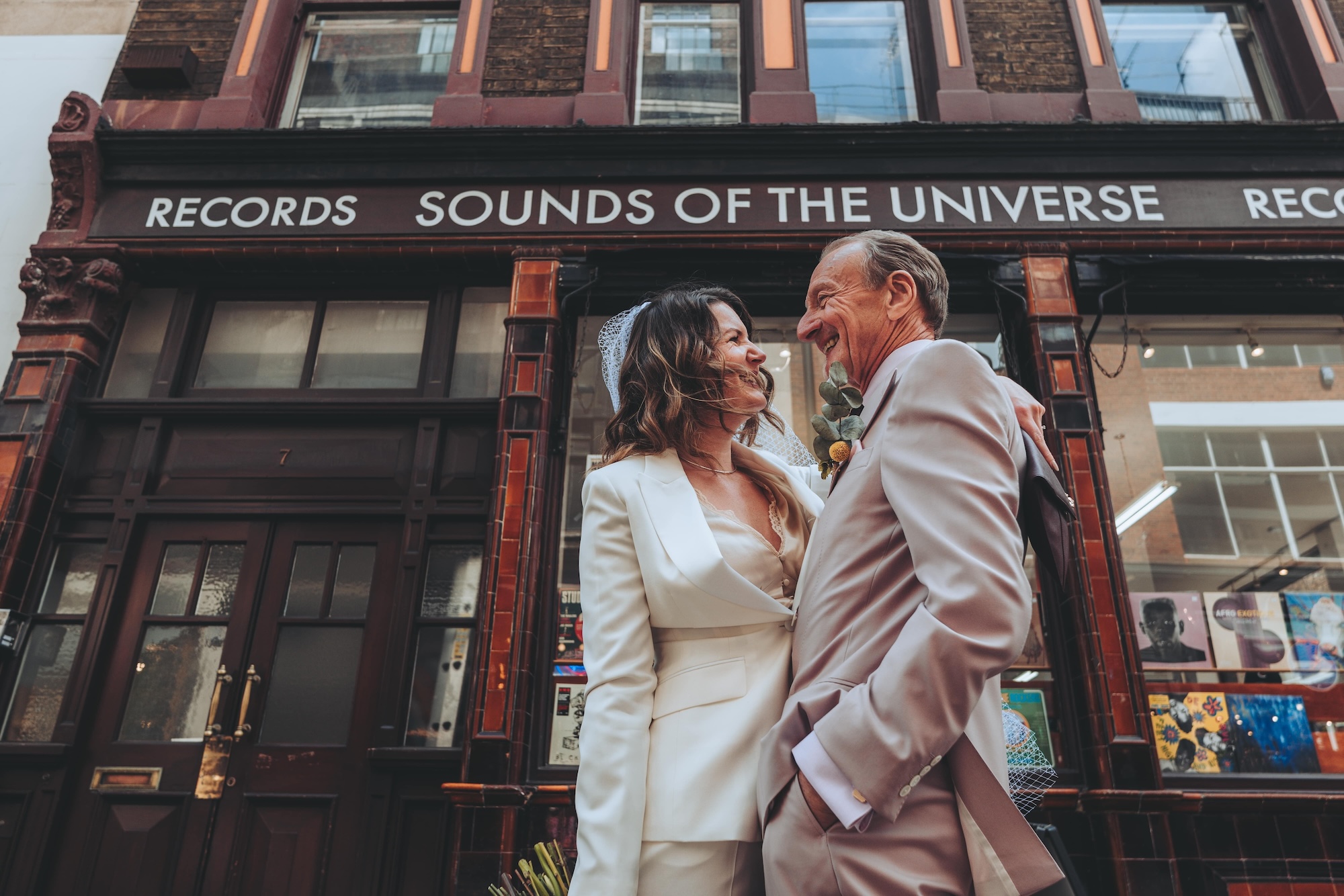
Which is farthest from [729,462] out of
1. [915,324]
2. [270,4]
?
[270,4]

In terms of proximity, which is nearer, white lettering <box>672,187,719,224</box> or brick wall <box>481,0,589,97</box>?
white lettering <box>672,187,719,224</box>

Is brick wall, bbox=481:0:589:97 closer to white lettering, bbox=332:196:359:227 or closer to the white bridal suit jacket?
white lettering, bbox=332:196:359:227

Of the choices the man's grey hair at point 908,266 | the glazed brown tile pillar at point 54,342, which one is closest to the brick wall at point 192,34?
the glazed brown tile pillar at point 54,342

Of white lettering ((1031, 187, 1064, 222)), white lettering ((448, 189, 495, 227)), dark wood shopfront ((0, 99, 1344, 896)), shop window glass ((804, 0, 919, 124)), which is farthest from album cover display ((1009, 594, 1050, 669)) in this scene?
white lettering ((448, 189, 495, 227))

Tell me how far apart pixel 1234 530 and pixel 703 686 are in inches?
209

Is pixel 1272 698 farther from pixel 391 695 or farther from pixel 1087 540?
pixel 391 695

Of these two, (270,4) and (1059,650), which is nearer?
(1059,650)

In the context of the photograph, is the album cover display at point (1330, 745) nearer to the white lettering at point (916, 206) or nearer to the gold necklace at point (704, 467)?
the white lettering at point (916, 206)

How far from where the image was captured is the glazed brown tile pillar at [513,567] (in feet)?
Answer: 15.1

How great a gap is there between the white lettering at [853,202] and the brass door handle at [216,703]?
5.06m

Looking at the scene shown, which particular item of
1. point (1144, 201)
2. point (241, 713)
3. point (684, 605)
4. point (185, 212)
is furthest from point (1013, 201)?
point (241, 713)

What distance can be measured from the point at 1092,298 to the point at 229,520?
20.0 ft

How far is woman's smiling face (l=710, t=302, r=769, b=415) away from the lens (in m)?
2.19

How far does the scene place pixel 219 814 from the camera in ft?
16.3
